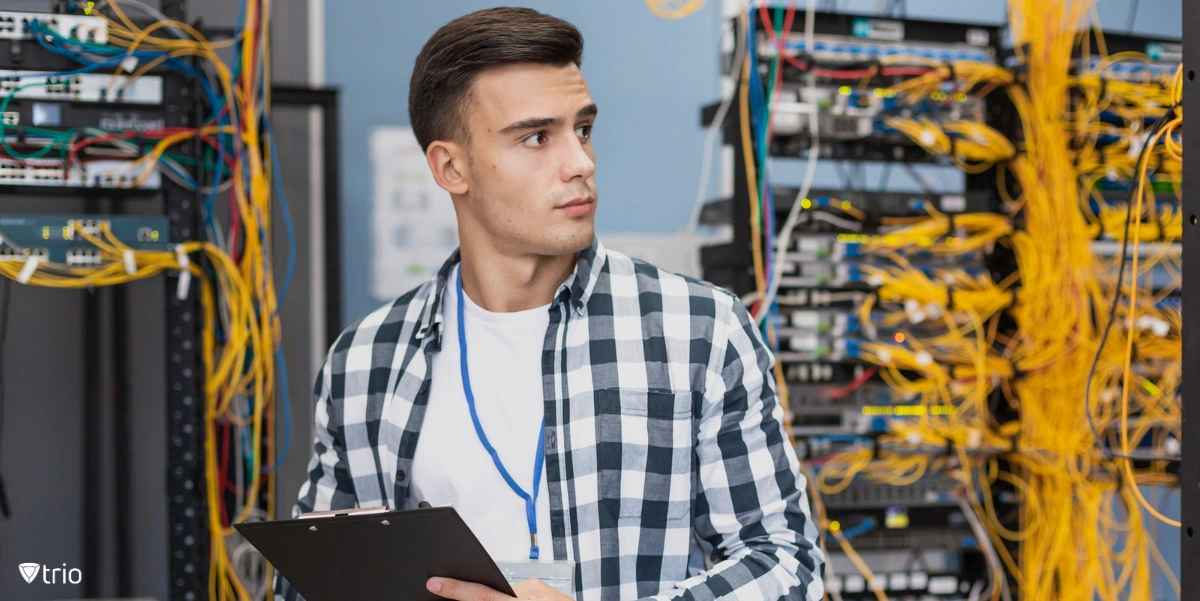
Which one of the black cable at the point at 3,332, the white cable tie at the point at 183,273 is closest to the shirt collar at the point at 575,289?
the white cable tie at the point at 183,273

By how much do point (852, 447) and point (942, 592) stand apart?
0.45m

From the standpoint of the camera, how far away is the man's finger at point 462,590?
1.13 metres

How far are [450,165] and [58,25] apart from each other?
1.07m

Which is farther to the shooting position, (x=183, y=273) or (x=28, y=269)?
(x=183, y=273)

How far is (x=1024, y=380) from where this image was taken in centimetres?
257

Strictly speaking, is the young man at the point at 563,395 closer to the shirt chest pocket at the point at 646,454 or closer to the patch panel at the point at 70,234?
the shirt chest pocket at the point at 646,454

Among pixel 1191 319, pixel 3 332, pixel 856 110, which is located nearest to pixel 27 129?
pixel 3 332

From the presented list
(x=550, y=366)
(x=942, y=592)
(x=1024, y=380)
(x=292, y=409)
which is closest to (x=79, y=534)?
(x=292, y=409)

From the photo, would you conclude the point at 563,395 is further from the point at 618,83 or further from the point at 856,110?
the point at 618,83

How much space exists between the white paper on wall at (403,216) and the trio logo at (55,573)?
1051 millimetres

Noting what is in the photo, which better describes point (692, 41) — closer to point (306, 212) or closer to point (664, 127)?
point (664, 127)

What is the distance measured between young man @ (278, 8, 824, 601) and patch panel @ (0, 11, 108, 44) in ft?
3.21

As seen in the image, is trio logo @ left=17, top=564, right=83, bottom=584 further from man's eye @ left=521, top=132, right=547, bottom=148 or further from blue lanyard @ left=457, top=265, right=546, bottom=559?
man's eye @ left=521, top=132, right=547, bottom=148

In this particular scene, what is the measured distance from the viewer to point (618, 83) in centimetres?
312
